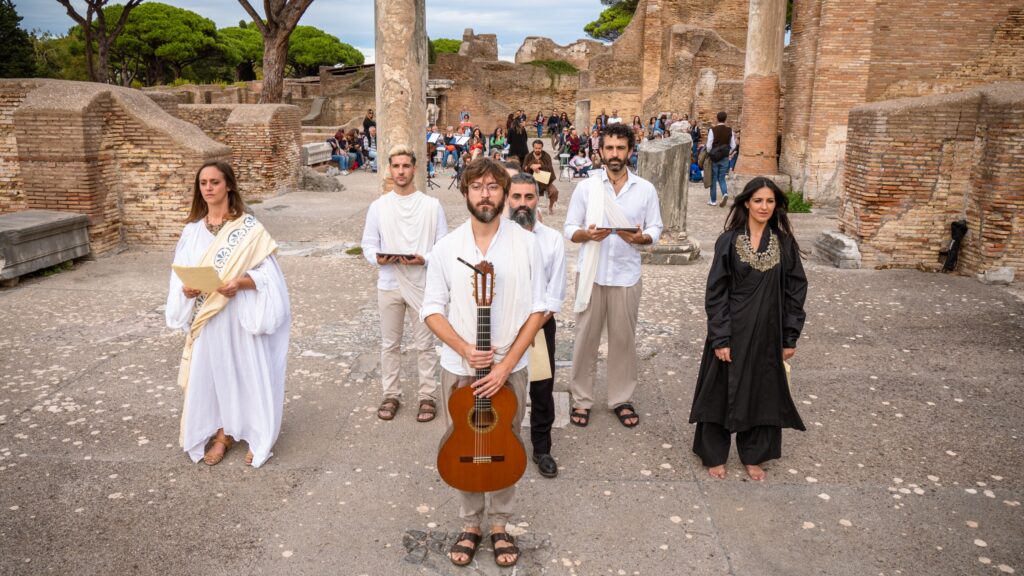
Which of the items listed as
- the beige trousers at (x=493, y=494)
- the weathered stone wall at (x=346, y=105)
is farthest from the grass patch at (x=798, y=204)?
the weathered stone wall at (x=346, y=105)

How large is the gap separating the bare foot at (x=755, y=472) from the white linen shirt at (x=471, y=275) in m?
1.86

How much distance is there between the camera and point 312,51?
59.4m

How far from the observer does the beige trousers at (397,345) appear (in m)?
5.21

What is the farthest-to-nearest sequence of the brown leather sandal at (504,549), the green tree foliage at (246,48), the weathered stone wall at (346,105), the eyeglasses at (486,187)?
1. the green tree foliage at (246,48)
2. the weathered stone wall at (346,105)
3. the brown leather sandal at (504,549)
4. the eyeglasses at (486,187)

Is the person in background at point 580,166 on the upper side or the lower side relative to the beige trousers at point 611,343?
upper

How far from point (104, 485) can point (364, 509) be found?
155 centimetres

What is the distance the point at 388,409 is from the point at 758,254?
107 inches

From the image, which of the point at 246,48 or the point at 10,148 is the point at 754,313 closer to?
the point at 10,148

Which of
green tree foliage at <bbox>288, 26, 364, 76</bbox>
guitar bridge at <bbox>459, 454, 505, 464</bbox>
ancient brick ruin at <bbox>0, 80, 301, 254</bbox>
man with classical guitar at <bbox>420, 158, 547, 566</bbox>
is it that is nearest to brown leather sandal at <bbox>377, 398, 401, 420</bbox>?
man with classical guitar at <bbox>420, 158, 547, 566</bbox>

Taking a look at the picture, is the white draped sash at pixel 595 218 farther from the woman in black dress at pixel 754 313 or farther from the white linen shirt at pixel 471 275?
the white linen shirt at pixel 471 275

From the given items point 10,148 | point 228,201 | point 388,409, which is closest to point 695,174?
point 10,148

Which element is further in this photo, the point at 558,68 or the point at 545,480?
the point at 558,68

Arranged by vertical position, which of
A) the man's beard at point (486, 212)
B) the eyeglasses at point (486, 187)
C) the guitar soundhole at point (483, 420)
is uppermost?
the eyeglasses at point (486, 187)

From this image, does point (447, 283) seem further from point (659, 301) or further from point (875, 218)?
point (875, 218)
